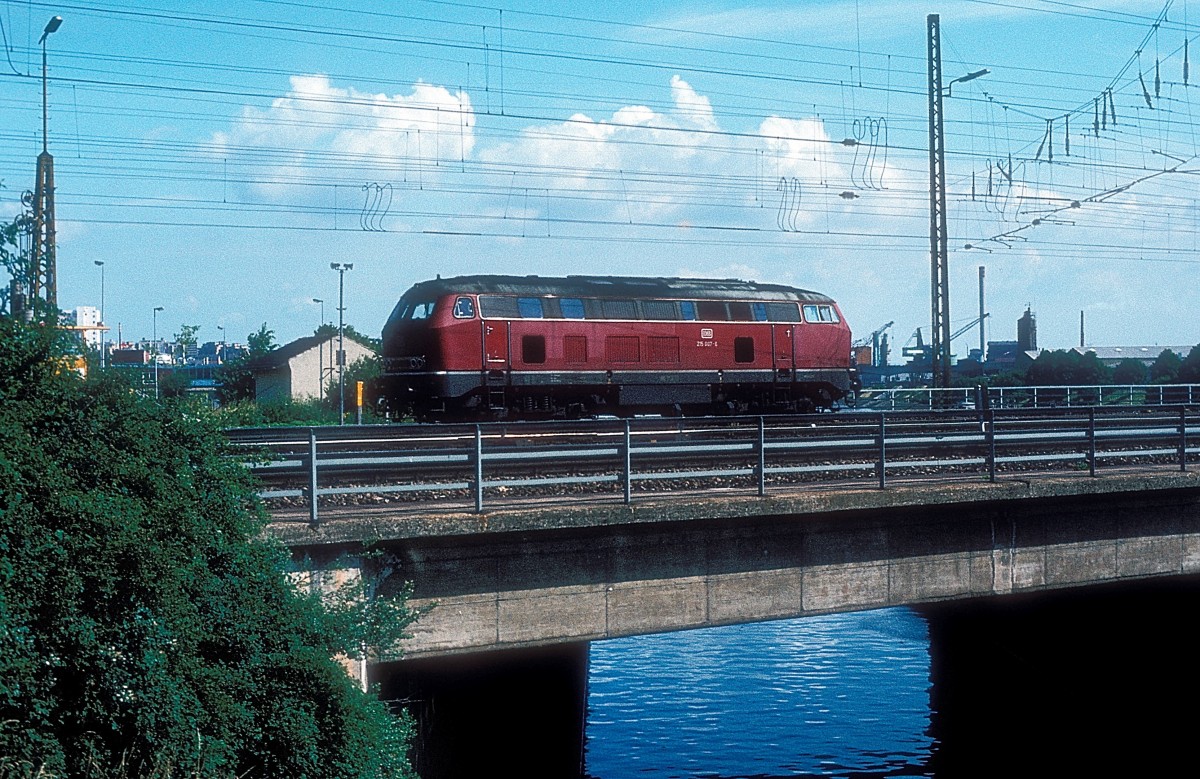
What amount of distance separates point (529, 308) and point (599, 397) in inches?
101

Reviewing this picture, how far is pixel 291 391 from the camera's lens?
248 feet

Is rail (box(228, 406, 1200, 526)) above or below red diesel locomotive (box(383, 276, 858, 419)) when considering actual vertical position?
below

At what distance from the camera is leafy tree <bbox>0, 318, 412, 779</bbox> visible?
827cm

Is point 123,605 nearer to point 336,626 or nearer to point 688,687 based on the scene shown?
point 336,626

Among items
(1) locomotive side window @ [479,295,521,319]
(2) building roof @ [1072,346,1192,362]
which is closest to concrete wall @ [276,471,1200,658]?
(1) locomotive side window @ [479,295,521,319]

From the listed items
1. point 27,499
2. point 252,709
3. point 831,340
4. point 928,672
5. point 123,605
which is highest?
point 831,340

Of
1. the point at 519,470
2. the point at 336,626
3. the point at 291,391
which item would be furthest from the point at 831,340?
the point at 291,391

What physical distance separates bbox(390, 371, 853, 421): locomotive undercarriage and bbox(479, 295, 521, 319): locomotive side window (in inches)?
51.6

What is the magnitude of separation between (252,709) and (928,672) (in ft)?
73.1

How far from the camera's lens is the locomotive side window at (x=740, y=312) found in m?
28.1

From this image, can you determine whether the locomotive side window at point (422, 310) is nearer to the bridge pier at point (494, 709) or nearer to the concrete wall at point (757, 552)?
the bridge pier at point (494, 709)

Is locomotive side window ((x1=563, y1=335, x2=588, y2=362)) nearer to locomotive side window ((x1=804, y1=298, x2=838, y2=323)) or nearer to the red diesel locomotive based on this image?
the red diesel locomotive

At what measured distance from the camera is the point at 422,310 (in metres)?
25.8

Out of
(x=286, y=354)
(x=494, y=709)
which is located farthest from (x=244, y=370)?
(x=494, y=709)
